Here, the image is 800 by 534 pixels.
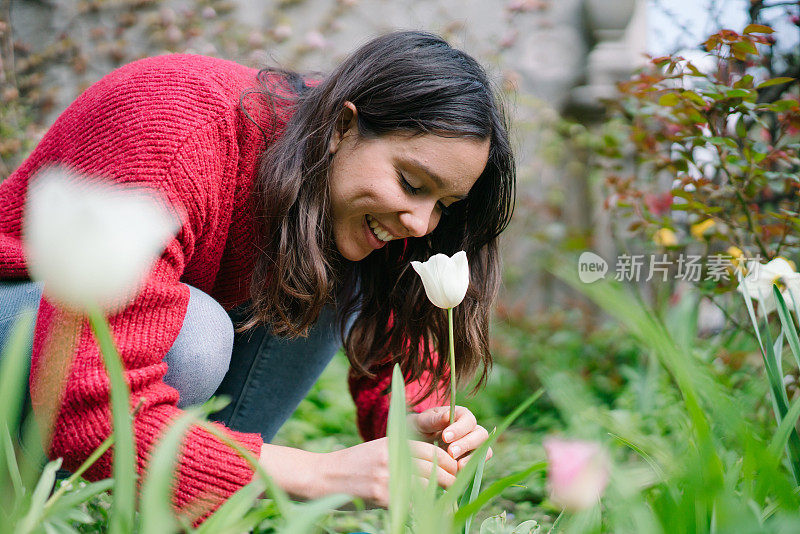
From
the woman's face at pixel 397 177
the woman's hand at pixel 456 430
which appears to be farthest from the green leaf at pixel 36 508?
the woman's face at pixel 397 177

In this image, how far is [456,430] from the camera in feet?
2.83

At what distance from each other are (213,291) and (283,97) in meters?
0.36

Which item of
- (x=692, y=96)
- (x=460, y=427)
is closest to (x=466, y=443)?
(x=460, y=427)

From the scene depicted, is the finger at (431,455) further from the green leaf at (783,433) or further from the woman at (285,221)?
the green leaf at (783,433)

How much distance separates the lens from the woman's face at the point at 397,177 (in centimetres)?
99

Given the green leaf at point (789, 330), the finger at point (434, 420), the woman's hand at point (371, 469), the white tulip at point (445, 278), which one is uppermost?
the white tulip at point (445, 278)

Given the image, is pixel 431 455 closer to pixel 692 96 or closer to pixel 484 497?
pixel 484 497

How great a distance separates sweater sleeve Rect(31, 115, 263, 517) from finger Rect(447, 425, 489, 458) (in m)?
0.24

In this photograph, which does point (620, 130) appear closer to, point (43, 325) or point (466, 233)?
point (466, 233)

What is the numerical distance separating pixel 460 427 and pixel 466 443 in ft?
0.07

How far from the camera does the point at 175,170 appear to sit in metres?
0.92

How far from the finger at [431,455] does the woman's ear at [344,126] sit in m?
0.48

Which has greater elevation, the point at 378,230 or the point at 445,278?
the point at 445,278

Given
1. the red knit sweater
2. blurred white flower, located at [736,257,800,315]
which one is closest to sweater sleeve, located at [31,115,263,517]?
the red knit sweater
